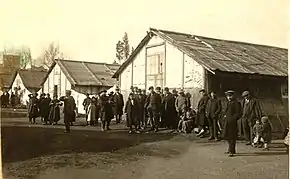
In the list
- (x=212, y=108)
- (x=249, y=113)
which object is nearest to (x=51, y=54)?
(x=212, y=108)

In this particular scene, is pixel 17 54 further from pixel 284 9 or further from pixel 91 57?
pixel 284 9

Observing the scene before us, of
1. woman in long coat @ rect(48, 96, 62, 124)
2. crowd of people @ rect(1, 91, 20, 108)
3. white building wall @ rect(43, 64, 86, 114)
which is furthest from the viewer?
→ crowd of people @ rect(1, 91, 20, 108)

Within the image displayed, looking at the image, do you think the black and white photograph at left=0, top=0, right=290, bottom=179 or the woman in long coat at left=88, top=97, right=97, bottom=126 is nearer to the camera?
the black and white photograph at left=0, top=0, right=290, bottom=179

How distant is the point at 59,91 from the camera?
97.7 inches

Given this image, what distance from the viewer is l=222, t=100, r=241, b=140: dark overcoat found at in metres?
1.93

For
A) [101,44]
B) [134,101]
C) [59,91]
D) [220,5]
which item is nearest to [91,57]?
[101,44]

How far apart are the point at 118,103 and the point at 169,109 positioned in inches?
11.8

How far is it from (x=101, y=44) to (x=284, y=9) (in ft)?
3.24

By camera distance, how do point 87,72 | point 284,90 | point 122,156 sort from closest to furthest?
point 284,90 → point 122,156 → point 87,72

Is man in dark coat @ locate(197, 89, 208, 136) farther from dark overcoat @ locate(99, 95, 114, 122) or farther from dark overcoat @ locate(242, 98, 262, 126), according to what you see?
dark overcoat @ locate(99, 95, 114, 122)

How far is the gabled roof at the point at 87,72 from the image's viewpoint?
2297 millimetres

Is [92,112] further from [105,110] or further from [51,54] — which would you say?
[51,54]

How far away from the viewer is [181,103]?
6.74 ft

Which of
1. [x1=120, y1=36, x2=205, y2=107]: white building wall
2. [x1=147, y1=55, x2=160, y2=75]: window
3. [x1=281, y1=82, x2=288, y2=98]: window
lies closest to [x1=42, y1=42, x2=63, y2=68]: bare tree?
[x1=120, y1=36, x2=205, y2=107]: white building wall
